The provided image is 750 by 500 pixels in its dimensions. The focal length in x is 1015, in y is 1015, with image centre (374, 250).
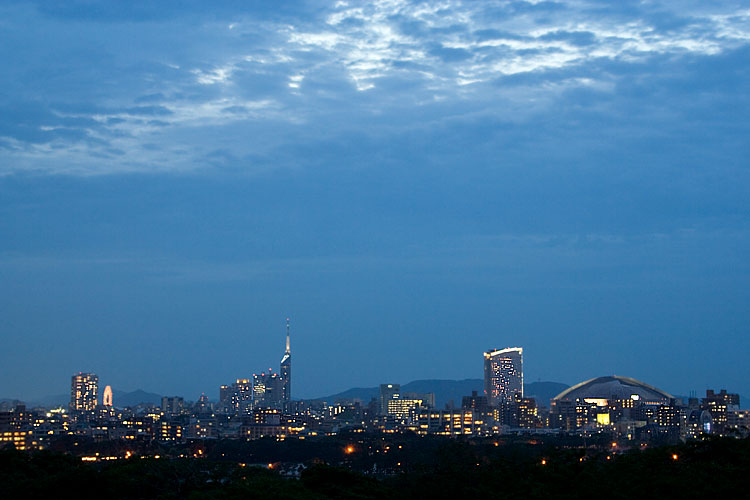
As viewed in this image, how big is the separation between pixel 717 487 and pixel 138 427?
15149 cm

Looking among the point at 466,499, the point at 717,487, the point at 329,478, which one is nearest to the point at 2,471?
the point at 329,478

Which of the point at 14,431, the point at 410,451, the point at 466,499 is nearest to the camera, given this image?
the point at 466,499

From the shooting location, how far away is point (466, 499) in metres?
36.9

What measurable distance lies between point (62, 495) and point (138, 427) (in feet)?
459

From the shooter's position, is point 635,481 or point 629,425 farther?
point 629,425

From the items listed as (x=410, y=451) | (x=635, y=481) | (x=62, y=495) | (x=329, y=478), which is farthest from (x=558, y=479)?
(x=410, y=451)

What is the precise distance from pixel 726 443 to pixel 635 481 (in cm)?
1101

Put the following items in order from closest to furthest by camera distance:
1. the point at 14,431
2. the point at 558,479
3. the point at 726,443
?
the point at 558,479 < the point at 726,443 < the point at 14,431

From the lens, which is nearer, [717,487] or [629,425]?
[717,487]

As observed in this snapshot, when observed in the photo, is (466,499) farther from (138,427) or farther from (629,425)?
(629,425)

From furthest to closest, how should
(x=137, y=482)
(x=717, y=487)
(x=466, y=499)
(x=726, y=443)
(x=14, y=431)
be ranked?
1. (x=14, y=431)
2. (x=726, y=443)
3. (x=137, y=482)
4. (x=466, y=499)
5. (x=717, y=487)

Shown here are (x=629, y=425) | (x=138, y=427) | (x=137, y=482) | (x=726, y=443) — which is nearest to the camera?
(x=137, y=482)

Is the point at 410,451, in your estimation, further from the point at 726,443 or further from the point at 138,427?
the point at 138,427

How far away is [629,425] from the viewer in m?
191
